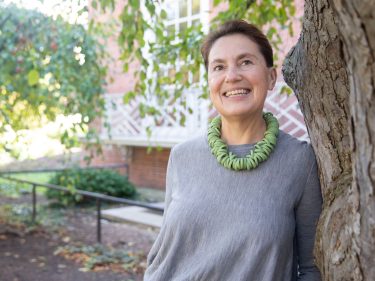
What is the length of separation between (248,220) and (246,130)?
38 centimetres

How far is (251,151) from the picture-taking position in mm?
1850

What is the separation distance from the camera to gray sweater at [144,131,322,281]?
1.73 m

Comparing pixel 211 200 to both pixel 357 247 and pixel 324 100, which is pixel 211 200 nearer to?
pixel 324 100

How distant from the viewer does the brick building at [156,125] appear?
9594 millimetres

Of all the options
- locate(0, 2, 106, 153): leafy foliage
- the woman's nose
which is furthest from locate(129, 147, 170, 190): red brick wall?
the woman's nose

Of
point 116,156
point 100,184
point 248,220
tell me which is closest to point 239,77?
point 248,220

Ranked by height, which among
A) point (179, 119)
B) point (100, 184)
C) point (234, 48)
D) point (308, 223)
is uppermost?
point (234, 48)

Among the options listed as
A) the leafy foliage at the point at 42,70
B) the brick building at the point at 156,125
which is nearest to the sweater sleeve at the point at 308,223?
the leafy foliage at the point at 42,70

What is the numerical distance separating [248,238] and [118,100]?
10.9 m

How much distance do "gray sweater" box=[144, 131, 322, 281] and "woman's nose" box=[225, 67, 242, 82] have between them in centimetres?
27

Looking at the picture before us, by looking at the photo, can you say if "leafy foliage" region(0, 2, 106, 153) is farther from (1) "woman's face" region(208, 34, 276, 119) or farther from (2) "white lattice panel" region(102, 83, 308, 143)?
(1) "woman's face" region(208, 34, 276, 119)

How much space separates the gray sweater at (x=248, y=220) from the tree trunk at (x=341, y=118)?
0.52 feet

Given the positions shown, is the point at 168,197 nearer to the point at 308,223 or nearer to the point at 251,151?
the point at 251,151

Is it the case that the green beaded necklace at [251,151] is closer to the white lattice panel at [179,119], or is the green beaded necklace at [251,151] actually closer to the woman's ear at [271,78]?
the woman's ear at [271,78]
